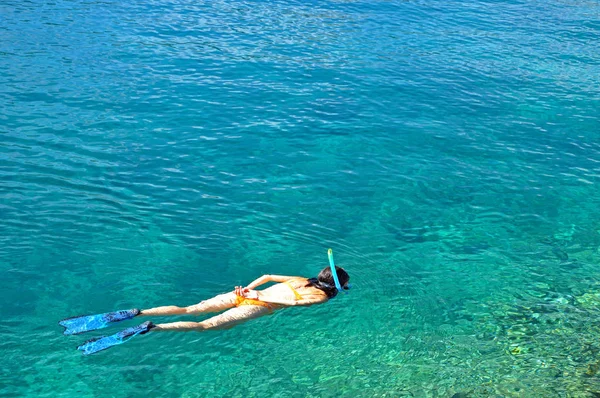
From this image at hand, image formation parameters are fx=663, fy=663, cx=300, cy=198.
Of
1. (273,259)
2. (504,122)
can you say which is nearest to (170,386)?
(273,259)

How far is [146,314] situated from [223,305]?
1361mm

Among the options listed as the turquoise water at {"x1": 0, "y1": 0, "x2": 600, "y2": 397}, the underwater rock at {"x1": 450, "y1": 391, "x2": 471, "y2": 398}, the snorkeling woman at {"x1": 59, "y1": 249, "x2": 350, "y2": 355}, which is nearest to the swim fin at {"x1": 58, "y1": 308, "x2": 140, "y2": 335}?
the snorkeling woman at {"x1": 59, "y1": 249, "x2": 350, "y2": 355}

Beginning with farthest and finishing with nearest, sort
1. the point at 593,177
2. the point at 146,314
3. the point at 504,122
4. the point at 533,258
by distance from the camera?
the point at 504,122, the point at 593,177, the point at 533,258, the point at 146,314

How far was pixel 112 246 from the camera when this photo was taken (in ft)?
45.6

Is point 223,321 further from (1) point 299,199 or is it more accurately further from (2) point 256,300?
(1) point 299,199

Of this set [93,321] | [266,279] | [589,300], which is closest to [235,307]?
[266,279]

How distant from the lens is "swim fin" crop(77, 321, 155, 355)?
10.9 m

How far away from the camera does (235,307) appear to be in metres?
11.9

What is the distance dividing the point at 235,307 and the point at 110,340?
87.4 inches

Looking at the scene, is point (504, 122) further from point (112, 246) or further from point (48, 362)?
point (48, 362)

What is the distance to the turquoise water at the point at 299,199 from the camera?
37.4 ft

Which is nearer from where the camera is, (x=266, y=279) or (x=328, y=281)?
(x=328, y=281)

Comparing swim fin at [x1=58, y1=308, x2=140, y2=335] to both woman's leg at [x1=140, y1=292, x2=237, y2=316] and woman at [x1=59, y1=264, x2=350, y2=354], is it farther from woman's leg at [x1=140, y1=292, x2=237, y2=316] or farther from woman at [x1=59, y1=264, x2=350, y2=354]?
woman's leg at [x1=140, y1=292, x2=237, y2=316]

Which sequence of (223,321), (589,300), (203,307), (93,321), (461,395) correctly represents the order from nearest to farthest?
(461,395) < (93,321) < (223,321) < (203,307) < (589,300)
